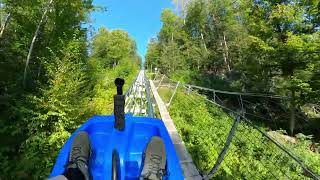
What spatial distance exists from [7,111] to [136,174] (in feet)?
24.9

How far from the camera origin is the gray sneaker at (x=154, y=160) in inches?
103

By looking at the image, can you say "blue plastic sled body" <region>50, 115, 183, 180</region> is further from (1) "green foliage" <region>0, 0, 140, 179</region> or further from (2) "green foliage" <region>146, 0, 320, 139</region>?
(2) "green foliage" <region>146, 0, 320, 139</region>

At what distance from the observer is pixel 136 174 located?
2.86m

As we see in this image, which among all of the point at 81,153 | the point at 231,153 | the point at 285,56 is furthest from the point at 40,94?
the point at 285,56

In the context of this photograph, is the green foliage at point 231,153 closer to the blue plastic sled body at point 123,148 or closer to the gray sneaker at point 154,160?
the blue plastic sled body at point 123,148

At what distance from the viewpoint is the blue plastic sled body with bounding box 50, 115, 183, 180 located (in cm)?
278

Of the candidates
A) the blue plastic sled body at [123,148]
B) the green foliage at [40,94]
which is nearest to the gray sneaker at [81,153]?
the blue plastic sled body at [123,148]

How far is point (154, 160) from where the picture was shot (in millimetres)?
2717

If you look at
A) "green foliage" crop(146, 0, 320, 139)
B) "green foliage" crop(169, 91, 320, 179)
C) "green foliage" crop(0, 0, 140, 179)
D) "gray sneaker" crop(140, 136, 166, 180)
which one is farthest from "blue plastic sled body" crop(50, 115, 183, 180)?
"green foliage" crop(146, 0, 320, 139)

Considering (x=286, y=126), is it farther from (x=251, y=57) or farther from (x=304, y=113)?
(x=251, y=57)

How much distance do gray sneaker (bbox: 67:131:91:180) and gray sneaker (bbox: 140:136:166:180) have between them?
0.51m

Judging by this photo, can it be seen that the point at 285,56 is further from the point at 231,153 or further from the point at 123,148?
the point at 123,148

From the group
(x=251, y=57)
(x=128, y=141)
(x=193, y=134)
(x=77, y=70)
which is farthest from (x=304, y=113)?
(x=128, y=141)

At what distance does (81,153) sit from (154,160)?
649mm
